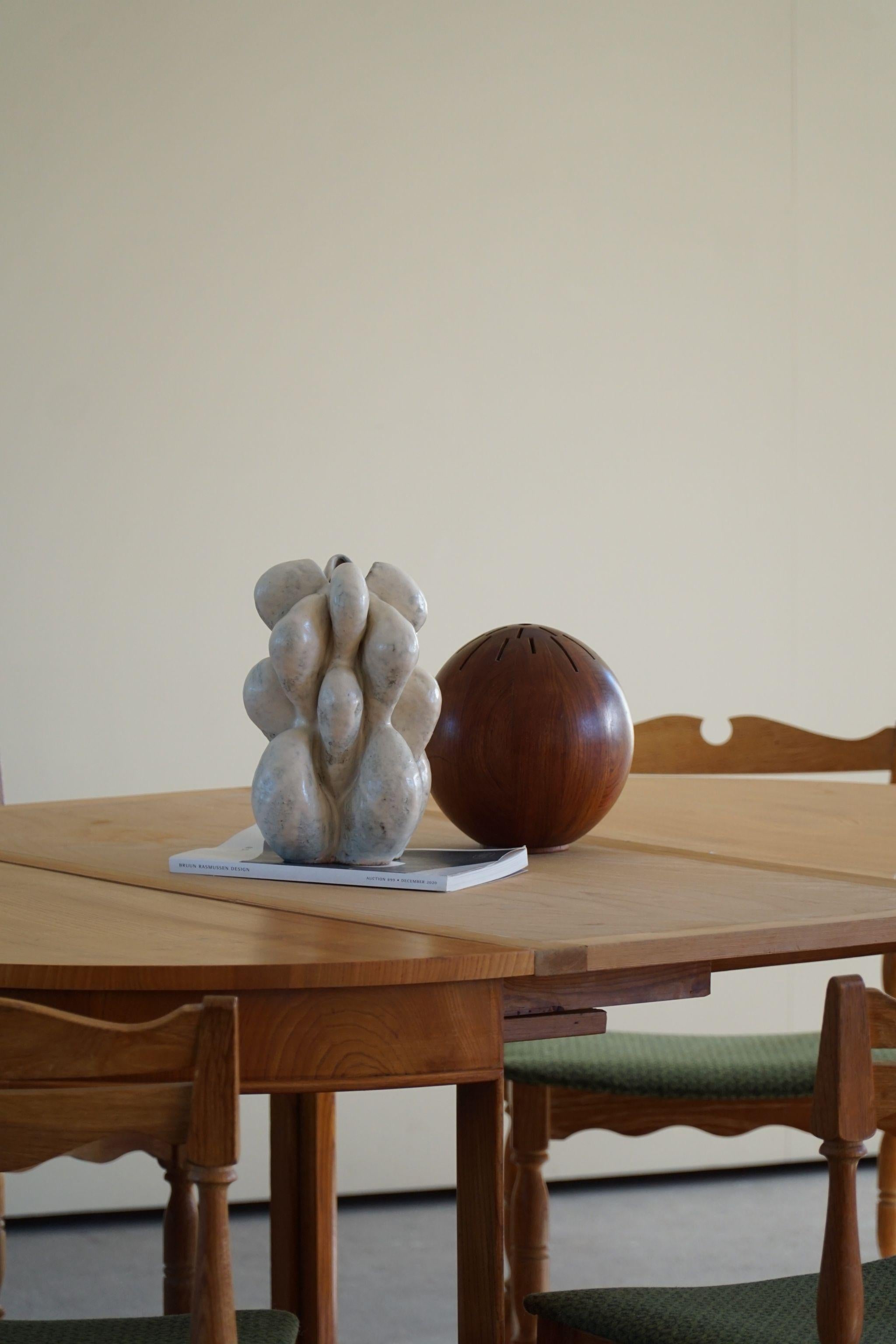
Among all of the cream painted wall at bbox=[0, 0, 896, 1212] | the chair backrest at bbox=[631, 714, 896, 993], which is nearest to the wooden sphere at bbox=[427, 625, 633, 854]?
the chair backrest at bbox=[631, 714, 896, 993]

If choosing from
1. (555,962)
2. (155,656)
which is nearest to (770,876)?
(555,962)

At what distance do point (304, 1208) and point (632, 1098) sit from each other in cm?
47

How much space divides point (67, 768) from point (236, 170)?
3.79 ft

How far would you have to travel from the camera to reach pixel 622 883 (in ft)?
4.22

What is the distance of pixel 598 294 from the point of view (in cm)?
305

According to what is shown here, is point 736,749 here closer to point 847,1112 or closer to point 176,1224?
point 176,1224

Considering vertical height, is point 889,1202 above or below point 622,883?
below

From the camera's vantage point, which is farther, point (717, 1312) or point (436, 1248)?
point (436, 1248)

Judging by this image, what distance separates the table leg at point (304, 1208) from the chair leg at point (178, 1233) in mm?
201

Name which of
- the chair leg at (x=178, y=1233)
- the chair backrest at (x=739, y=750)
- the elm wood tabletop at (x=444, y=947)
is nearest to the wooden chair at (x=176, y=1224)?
the chair leg at (x=178, y=1233)

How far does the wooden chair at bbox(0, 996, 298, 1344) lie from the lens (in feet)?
2.66

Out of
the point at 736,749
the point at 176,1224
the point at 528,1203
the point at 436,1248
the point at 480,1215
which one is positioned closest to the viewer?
the point at 480,1215

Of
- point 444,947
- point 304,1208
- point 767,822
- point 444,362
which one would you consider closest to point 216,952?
point 444,947

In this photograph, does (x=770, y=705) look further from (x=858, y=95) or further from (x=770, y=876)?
(x=770, y=876)
